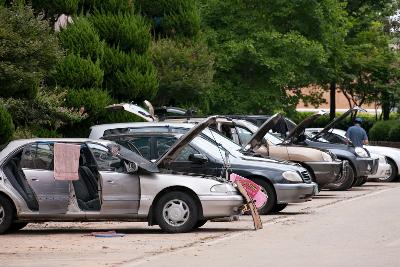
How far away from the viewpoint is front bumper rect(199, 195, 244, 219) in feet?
53.3

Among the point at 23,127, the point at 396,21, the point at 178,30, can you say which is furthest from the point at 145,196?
the point at 396,21

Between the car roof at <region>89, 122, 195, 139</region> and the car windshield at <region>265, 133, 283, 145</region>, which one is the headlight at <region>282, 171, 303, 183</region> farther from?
the car windshield at <region>265, 133, 283, 145</region>

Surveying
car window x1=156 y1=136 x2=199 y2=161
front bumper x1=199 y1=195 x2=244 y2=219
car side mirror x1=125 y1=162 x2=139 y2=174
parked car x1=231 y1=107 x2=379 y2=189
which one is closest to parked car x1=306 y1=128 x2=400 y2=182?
parked car x1=231 y1=107 x2=379 y2=189

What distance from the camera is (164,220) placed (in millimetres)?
16297

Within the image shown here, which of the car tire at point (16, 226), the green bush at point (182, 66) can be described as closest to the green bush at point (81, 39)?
the green bush at point (182, 66)

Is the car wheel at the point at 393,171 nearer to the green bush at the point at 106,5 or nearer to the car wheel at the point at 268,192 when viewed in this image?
the green bush at the point at 106,5

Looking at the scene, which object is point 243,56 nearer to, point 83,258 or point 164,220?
point 164,220

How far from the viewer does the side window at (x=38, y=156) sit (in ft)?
54.0

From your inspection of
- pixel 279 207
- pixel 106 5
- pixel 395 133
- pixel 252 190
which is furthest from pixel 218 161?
pixel 395 133

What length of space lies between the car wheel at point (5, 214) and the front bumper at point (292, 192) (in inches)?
208

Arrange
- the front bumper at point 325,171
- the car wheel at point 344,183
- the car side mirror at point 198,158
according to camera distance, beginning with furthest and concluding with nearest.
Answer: the car wheel at point 344,183
the front bumper at point 325,171
the car side mirror at point 198,158

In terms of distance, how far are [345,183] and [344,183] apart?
0.03 metres

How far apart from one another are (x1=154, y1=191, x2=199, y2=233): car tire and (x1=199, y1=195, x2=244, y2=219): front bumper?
150 millimetres

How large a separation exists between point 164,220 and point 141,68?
15.1 meters
